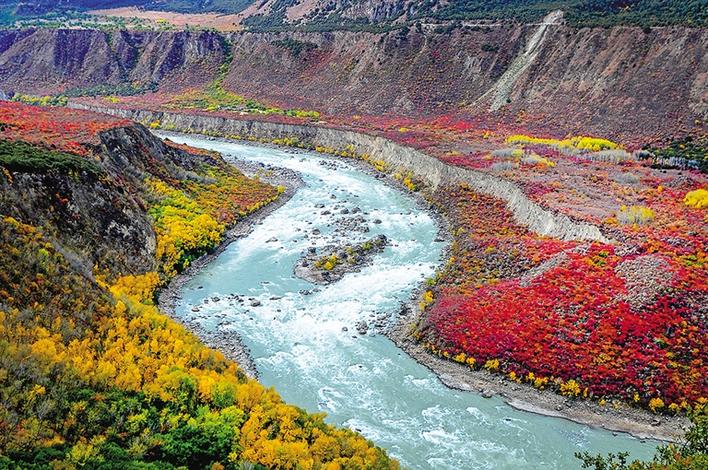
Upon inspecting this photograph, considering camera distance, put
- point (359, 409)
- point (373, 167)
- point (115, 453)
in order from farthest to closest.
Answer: point (373, 167) < point (359, 409) < point (115, 453)

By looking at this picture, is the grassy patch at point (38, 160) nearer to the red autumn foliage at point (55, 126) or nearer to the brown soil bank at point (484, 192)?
the red autumn foliage at point (55, 126)

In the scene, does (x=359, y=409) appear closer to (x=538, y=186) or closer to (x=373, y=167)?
(x=538, y=186)

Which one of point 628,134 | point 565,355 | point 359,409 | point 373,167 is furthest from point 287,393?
point 628,134

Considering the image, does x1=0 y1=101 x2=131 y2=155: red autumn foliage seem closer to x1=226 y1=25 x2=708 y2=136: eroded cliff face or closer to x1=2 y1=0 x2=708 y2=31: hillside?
x1=226 y1=25 x2=708 y2=136: eroded cliff face

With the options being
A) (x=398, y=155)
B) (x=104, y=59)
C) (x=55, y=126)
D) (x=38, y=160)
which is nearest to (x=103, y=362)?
(x=38, y=160)

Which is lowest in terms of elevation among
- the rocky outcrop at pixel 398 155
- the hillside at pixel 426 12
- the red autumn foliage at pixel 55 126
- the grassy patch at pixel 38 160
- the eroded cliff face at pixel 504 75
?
the rocky outcrop at pixel 398 155

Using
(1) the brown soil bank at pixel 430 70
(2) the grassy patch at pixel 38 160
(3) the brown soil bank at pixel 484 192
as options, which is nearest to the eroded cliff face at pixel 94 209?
(2) the grassy patch at pixel 38 160

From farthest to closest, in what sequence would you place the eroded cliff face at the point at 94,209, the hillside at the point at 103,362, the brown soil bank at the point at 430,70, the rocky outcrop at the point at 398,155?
the brown soil bank at the point at 430,70
the rocky outcrop at the point at 398,155
the eroded cliff face at the point at 94,209
the hillside at the point at 103,362
